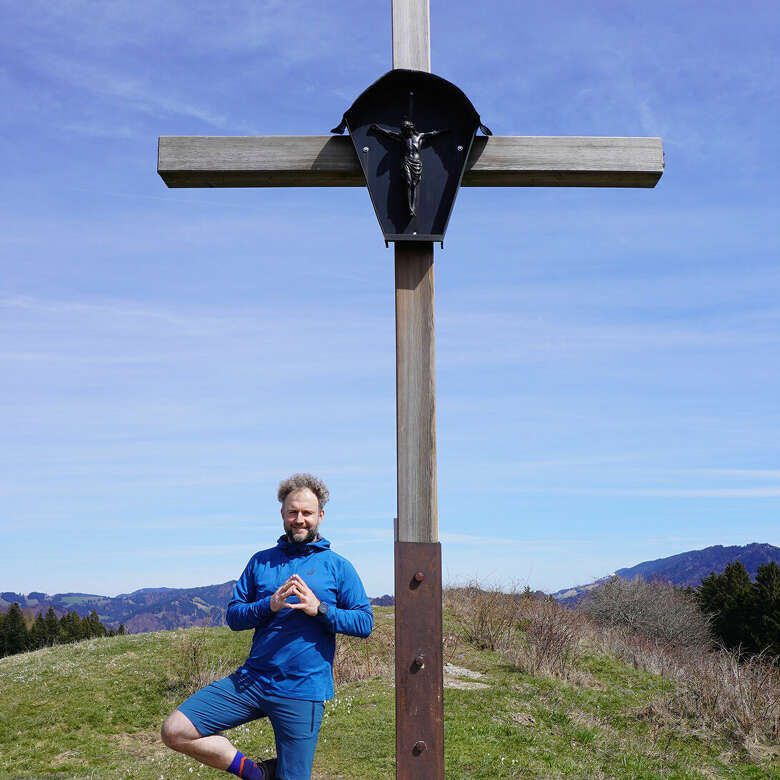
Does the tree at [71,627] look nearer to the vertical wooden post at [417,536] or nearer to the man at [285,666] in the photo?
the man at [285,666]

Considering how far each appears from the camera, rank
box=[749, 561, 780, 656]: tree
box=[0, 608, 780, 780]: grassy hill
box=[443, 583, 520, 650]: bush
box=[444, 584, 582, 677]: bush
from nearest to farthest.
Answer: box=[0, 608, 780, 780]: grassy hill, box=[444, 584, 582, 677]: bush, box=[443, 583, 520, 650]: bush, box=[749, 561, 780, 656]: tree

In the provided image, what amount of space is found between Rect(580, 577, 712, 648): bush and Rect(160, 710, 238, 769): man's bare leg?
1122 inches

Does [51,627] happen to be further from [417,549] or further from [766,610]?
[417,549]

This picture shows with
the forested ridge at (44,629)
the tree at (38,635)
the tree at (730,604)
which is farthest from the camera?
the forested ridge at (44,629)

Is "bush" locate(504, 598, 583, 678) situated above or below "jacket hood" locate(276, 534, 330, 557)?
below

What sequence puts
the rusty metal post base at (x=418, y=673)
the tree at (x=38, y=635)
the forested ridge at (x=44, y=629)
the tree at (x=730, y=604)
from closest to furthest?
the rusty metal post base at (x=418, y=673) → the tree at (x=730, y=604) → the tree at (x=38, y=635) → the forested ridge at (x=44, y=629)

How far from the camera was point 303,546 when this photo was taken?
168 inches

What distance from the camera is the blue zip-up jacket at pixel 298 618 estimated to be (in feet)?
13.3

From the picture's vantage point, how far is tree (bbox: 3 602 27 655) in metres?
48.6

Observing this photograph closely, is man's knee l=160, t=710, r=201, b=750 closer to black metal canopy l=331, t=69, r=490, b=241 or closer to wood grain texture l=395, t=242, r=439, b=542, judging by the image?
wood grain texture l=395, t=242, r=439, b=542

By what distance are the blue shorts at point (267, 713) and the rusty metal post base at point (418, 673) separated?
0.74 meters

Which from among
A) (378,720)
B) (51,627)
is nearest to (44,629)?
(51,627)

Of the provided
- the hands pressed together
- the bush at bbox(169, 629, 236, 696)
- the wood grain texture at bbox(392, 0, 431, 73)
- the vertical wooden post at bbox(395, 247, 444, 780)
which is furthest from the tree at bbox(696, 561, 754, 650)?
the wood grain texture at bbox(392, 0, 431, 73)

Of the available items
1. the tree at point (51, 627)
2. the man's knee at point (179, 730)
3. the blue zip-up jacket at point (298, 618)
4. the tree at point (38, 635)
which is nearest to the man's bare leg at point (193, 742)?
the man's knee at point (179, 730)
